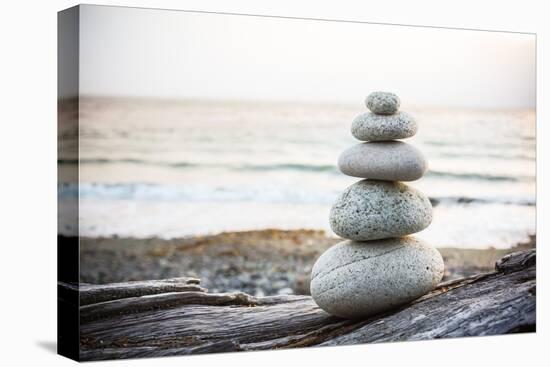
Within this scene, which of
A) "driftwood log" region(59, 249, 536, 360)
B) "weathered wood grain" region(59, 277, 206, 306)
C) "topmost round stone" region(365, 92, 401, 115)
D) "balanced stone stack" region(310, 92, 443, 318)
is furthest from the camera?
"topmost round stone" region(365, 92, 401, 115)

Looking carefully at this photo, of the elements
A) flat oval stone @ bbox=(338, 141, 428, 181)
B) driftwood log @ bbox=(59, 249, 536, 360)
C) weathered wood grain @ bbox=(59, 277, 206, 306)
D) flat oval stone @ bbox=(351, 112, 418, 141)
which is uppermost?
flat oval stone @ bbox=(351, 112, 418, 141)

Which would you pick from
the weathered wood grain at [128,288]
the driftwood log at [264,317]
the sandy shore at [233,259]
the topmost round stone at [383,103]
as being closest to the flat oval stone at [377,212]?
the topmost round stone at [383,103]

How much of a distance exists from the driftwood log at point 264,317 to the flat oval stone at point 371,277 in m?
0.17

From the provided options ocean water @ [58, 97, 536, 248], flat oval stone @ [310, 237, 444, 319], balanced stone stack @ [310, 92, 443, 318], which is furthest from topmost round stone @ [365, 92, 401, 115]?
flat oval stone @ [310, 237, 444, 319]

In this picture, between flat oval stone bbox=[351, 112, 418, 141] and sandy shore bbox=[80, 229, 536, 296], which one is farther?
flat oval stone bbox=[351, 112, 418, 141]

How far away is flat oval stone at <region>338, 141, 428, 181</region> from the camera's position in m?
9.19

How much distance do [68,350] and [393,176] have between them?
133 inches

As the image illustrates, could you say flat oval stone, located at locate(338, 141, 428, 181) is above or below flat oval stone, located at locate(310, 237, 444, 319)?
above

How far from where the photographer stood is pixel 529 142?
1016 cm

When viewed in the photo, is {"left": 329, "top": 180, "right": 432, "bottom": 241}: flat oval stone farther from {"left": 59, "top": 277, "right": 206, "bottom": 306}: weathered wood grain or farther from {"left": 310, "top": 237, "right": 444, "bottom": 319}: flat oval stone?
{"left": 59, "top": 277, "right": 206, "bottom": 306}: weathered wood grain

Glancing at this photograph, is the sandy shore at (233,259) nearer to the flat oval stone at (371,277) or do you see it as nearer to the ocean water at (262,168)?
the ocean water at (262,168)

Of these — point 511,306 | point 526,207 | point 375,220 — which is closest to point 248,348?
point 375,220

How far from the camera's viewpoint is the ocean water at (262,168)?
8.41m

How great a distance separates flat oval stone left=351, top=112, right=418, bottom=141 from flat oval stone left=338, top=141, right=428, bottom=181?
93 millimetres
